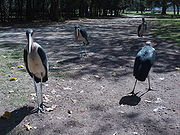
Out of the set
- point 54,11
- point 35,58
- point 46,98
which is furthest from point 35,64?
point 54,11

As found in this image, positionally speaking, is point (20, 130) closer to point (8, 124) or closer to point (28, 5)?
point (8, 124)

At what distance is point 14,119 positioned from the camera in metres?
4.34

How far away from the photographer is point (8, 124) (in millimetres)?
4168

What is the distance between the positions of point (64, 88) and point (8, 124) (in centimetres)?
198

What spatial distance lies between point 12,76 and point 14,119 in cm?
255

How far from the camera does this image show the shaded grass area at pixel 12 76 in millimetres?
5164

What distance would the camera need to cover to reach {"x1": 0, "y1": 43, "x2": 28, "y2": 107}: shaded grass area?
5.16 metres

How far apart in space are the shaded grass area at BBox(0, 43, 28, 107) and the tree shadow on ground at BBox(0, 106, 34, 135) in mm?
280

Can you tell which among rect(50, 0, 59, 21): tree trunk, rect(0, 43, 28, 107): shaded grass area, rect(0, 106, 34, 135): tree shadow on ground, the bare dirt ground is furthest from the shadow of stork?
rect(50, 0, 59, 21): tree trunk

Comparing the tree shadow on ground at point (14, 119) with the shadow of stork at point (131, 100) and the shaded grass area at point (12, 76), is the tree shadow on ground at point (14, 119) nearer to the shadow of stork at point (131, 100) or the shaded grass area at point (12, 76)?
the shaded grass area at point (12, 76)

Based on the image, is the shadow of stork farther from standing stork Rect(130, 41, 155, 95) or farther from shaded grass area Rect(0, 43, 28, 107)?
shaded grass area Rect(0, 43, 28, 107)

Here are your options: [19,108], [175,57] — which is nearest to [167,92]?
[19,108]

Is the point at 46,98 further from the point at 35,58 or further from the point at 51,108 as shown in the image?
the point at 35,58

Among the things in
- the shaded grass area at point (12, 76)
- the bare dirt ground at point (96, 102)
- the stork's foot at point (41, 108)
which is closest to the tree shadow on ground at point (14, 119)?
the bare dirt ground at point (96, 102)
